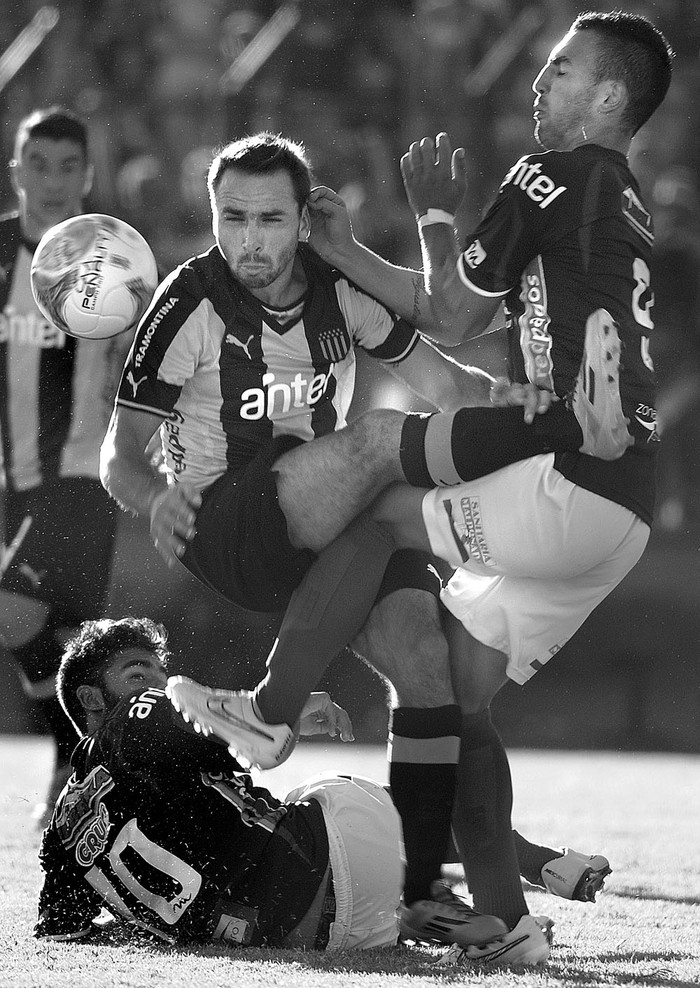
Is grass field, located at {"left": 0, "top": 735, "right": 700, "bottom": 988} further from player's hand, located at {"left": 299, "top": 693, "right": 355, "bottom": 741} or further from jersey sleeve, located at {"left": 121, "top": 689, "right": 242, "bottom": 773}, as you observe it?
player's hand, located at {"left": 299, "top": 693, "right": 355, "bottom": 741}

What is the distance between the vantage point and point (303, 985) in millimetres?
2564

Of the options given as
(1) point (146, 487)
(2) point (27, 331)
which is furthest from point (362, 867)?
(2) point (27, 331)

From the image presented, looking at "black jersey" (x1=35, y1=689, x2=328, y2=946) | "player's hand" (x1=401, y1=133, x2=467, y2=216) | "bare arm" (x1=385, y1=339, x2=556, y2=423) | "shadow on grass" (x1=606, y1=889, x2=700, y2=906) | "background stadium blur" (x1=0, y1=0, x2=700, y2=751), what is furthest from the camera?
"background stadium blur" (x1=0, y1=0, x2=700, y2=751)

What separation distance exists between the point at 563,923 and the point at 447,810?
0.71 m

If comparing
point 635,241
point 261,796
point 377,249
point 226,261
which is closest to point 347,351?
point 226,261

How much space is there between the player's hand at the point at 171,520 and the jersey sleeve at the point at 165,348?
293mm

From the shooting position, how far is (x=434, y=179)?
344 cm

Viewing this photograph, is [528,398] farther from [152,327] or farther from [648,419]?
A: [152,327]

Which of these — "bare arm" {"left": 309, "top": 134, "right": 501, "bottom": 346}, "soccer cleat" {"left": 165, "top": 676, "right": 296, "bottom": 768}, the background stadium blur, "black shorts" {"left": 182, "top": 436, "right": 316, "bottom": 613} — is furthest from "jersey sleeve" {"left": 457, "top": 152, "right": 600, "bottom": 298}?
the background stadium blur

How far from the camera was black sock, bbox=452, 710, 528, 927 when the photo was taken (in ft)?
10.1

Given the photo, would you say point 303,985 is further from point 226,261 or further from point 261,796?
point 226,261

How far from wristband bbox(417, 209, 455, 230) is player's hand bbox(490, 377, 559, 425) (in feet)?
1.78

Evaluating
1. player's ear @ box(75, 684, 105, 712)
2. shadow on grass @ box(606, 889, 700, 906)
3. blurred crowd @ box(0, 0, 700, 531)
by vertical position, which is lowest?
shadow on grass @ box(606, 889, 700, 906)

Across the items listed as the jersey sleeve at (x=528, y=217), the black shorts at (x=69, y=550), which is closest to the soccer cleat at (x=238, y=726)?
Result: the jersey sleeve at (x=528, y=217)
